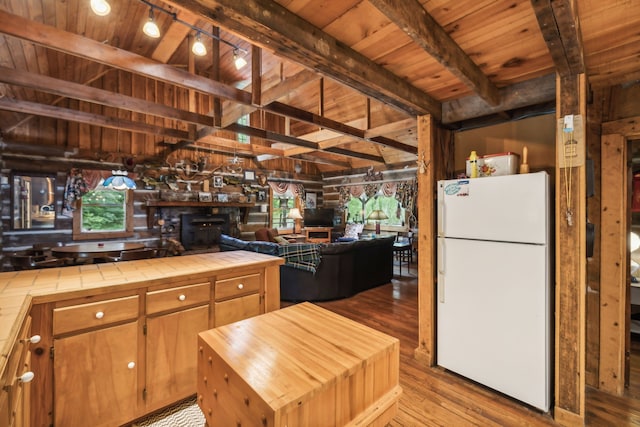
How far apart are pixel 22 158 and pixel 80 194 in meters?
0.97

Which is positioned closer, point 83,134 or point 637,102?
point 637,102

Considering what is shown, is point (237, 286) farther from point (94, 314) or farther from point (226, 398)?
point (226, 398)

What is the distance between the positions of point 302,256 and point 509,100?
3091 millimetres

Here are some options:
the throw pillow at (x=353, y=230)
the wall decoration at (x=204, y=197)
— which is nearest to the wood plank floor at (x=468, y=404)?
the wall decoration at (x=204, y=197)

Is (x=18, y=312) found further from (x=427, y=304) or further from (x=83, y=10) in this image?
(x=83, y=10)

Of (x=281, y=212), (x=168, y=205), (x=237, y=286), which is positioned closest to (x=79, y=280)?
(x=237, y=286)

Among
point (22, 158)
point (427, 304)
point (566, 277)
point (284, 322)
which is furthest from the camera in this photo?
point (22, 158)

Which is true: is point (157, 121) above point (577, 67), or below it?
above

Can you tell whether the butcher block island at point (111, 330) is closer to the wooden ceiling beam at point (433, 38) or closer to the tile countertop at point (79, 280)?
the tile countertop at point (79, 280)

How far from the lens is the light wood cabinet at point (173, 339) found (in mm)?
1849

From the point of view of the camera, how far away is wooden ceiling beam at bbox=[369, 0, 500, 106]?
1.31 metres

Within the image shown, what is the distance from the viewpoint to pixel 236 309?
7.36 ft

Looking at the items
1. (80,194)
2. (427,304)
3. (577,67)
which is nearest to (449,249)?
(427,304)

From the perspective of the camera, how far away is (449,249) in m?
2.41
